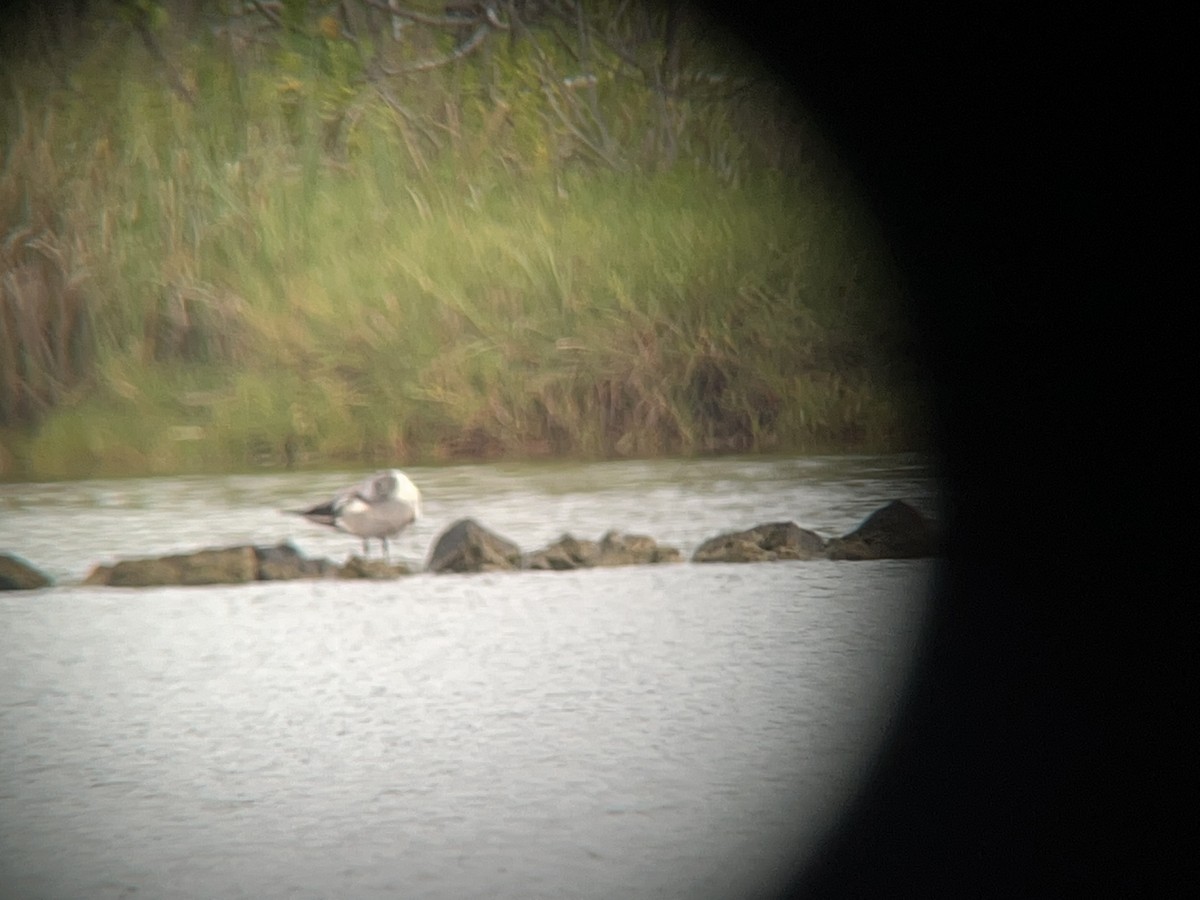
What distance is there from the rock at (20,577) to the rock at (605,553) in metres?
0.65

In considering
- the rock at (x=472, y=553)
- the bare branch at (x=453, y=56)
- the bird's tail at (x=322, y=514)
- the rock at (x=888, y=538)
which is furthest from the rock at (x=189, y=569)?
the bare branch at (x=453, y=56)

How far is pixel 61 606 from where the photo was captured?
188cm

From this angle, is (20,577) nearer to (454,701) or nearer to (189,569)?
(189,569)

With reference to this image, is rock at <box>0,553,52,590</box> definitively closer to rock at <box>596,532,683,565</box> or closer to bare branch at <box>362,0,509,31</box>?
rock at <box>596,532,683,565</box>

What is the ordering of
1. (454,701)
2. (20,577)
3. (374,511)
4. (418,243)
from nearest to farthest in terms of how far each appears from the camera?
(454,701) → (20,577) → (374,511) → (418,243)

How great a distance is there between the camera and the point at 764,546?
203cm

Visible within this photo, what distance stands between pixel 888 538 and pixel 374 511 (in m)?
0.71

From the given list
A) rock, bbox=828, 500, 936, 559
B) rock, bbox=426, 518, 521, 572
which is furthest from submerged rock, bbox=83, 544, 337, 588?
rock, bbox=828, 500, 936, 559

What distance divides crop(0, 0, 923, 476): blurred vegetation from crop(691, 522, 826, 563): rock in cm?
47

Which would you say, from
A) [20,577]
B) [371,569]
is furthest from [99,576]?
[371,569]

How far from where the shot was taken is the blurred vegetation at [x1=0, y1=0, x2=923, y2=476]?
254 cm

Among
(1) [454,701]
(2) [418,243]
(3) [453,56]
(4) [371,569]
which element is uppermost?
(3) [453,56]

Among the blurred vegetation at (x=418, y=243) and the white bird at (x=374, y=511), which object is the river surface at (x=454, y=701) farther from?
the blurred vegetation at (x=418, y=243)

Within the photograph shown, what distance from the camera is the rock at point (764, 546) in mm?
2002
